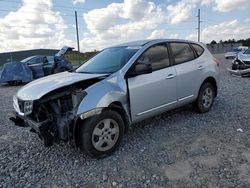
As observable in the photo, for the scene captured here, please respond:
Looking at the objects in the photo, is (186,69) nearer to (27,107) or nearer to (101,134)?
(101,134)

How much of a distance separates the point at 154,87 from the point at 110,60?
93 centimetres

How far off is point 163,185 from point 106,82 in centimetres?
161

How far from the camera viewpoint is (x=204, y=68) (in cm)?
531

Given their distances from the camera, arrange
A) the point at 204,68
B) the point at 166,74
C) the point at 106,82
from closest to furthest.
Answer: the point at 106,82, the point at 166,74, the point at 204,68

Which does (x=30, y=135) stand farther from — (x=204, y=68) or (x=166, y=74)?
(x=204, y=68)

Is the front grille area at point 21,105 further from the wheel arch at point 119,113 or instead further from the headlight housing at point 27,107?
the wheel arch at point 119,113

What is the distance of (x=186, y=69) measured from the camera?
16.0ft

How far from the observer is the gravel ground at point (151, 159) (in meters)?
3.05

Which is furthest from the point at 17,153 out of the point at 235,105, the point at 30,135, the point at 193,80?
the point at 235,105

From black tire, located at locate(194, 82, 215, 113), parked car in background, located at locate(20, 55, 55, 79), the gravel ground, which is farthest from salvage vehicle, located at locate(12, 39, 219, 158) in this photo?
parked car in background, located at locate(20, 55, 55, 79)

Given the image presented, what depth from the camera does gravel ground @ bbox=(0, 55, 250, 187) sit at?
10.0ft

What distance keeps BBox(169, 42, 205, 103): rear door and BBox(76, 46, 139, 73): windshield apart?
0.96 m

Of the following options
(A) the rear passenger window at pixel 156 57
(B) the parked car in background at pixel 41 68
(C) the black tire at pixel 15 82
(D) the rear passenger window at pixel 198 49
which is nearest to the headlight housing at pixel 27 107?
(A) the rear passenger window at pixel 156 57

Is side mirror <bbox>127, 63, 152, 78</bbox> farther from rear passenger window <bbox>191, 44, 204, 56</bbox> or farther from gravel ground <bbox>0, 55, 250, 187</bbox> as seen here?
rear passenger window <bbox>191, 44, 204, 56</bbox>
